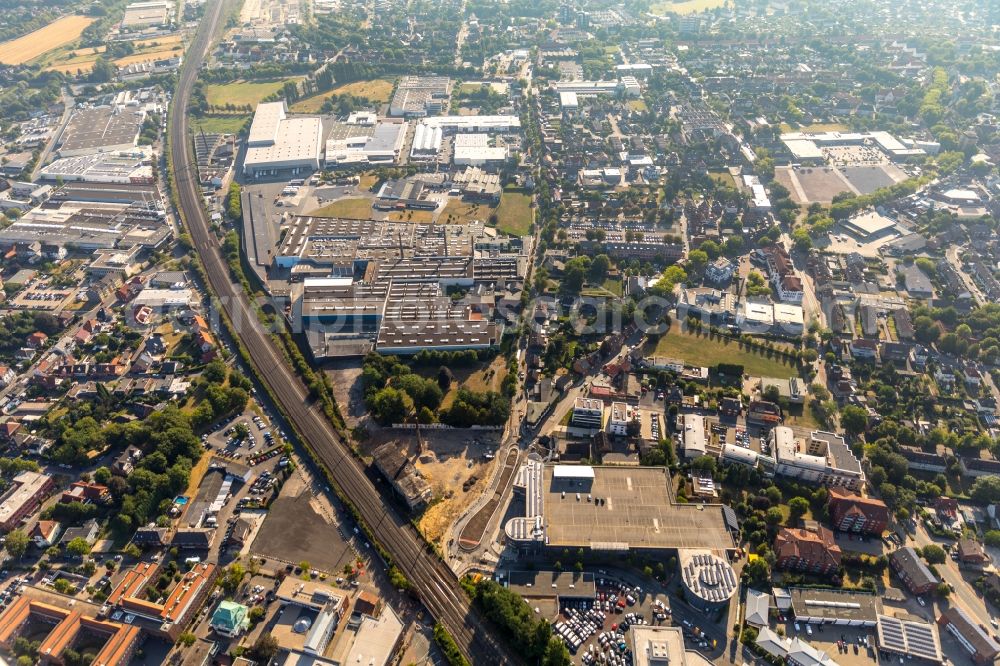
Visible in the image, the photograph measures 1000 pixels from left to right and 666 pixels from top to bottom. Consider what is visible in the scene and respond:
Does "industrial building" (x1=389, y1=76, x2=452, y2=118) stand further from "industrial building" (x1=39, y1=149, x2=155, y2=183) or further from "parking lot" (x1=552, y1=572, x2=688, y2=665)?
"parking lot" (x1=552, y1=572, x2=688, y2=665)

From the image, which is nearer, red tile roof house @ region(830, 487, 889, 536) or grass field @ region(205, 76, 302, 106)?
red tile roof house @ region(830, 487, 889, 536)

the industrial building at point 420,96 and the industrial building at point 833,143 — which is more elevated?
the industrial building at point 420,96

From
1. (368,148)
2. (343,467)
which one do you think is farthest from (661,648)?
(368,148)

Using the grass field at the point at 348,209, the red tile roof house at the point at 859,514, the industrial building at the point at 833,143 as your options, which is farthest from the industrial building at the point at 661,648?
the industrial building at the point at 833,143

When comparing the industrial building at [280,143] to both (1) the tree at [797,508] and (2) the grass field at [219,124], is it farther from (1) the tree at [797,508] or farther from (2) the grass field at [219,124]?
(1) the tree at [797,508]

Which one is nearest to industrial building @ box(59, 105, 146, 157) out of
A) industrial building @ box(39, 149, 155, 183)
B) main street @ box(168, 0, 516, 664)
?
industrial building @ box(39, 149, 155, 183)

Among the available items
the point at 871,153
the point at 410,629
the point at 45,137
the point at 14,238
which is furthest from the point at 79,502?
the point at 871,153
